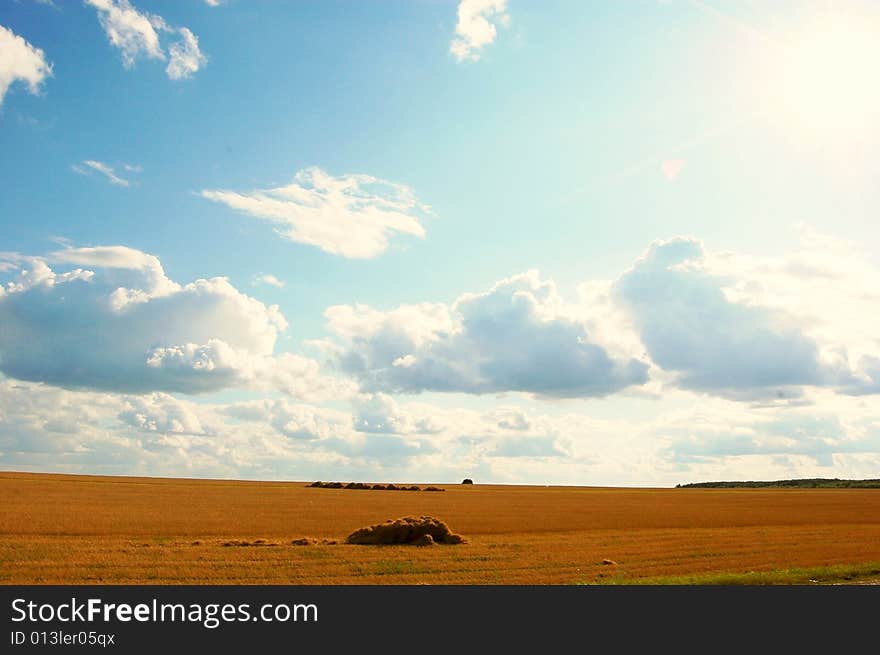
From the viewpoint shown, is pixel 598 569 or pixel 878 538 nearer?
pixel 598 569

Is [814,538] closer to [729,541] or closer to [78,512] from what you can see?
[729,541]

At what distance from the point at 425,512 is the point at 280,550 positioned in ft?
167

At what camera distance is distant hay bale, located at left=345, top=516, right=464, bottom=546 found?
4584 centimetres

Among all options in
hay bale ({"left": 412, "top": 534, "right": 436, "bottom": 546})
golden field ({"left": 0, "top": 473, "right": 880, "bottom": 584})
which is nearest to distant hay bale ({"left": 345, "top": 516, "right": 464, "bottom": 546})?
hay bale ({"left": 412, "top": 534, "right": 436, "bottom": 546})

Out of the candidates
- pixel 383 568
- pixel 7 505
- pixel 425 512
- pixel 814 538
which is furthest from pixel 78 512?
pixel 814 538

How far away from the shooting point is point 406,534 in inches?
1827

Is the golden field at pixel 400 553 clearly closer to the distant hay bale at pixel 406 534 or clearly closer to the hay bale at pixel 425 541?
the hay bale at pixel 425 541

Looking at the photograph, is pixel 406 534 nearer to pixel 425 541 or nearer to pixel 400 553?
pixel 425 541

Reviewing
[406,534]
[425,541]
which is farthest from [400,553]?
[406,534]

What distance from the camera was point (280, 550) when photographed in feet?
133

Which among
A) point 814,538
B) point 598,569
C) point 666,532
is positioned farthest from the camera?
point 666,532

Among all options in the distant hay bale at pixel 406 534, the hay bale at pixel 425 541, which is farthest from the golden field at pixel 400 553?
the distant hay bale at pixel 406 534

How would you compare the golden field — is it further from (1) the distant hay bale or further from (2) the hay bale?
(1) the distant hay bale
